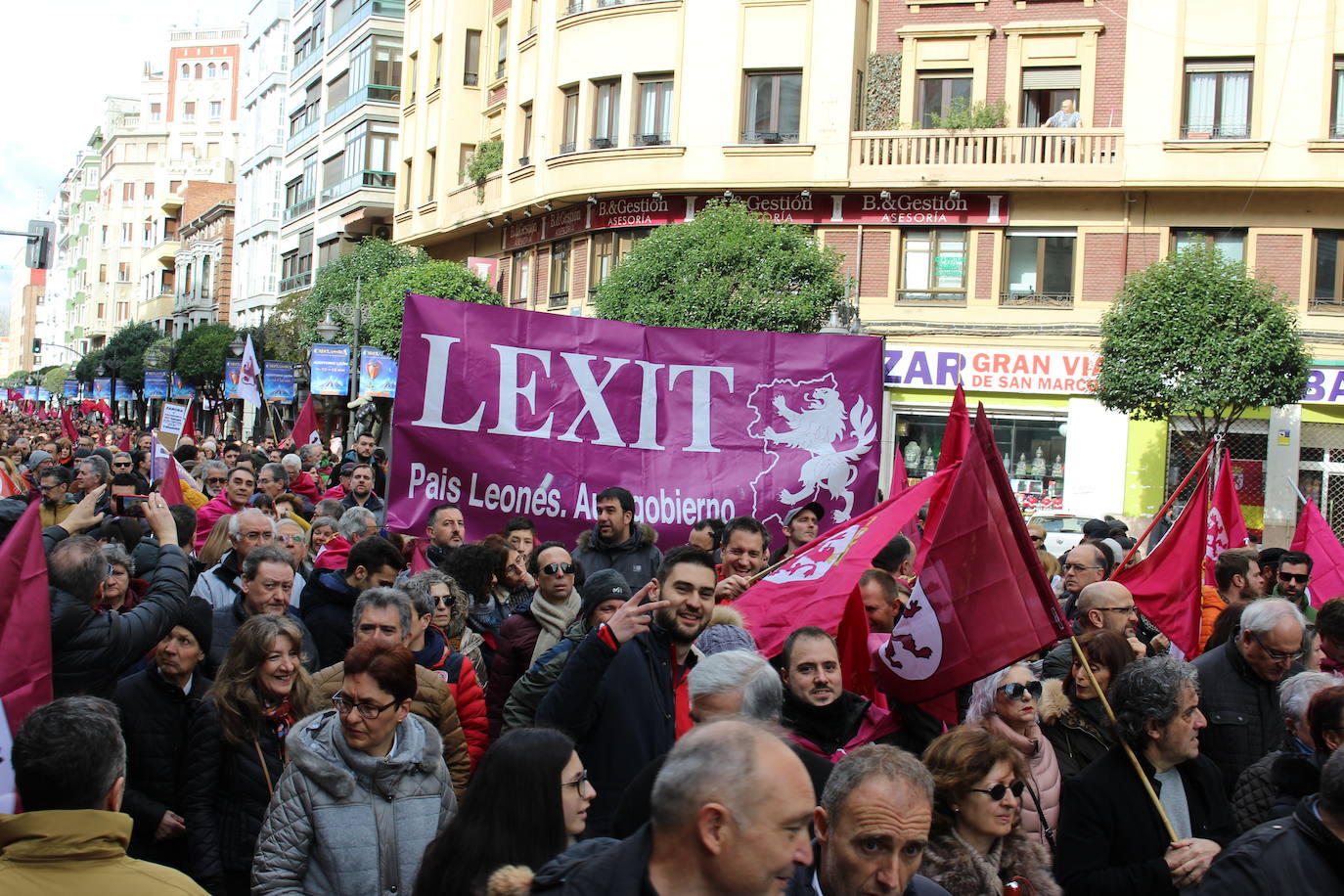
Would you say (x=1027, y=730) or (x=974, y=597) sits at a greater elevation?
(x=974, y=597)

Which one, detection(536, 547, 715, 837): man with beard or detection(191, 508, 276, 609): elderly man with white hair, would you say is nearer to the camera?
detection(536, 547, 715, 837): man with beard

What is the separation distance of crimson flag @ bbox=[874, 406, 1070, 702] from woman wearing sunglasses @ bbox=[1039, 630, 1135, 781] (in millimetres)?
282

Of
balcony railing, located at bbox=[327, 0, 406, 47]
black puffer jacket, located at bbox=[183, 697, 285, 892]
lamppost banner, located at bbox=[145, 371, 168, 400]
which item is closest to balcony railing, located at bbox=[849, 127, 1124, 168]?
balcony railing, located at bbox=[327, 0, 406, 47]

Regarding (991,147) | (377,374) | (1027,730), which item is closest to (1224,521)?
(1027,730)

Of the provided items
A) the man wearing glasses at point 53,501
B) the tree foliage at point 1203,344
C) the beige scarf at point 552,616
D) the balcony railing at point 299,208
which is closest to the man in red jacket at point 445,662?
the beige scarf at point 552,616

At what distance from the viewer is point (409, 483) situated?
842 cm

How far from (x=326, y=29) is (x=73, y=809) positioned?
5167 cm

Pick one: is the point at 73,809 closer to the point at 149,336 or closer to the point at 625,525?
the point at 625,525

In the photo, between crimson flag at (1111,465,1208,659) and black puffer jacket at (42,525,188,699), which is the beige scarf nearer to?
black puffer jacket at (42,525,188,699)

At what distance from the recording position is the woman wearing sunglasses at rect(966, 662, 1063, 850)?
182 inches

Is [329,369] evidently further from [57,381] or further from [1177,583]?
[57,381]

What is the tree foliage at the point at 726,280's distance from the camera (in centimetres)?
2339

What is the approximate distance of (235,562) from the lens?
7.11 m

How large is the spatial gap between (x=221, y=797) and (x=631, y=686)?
1.52m
